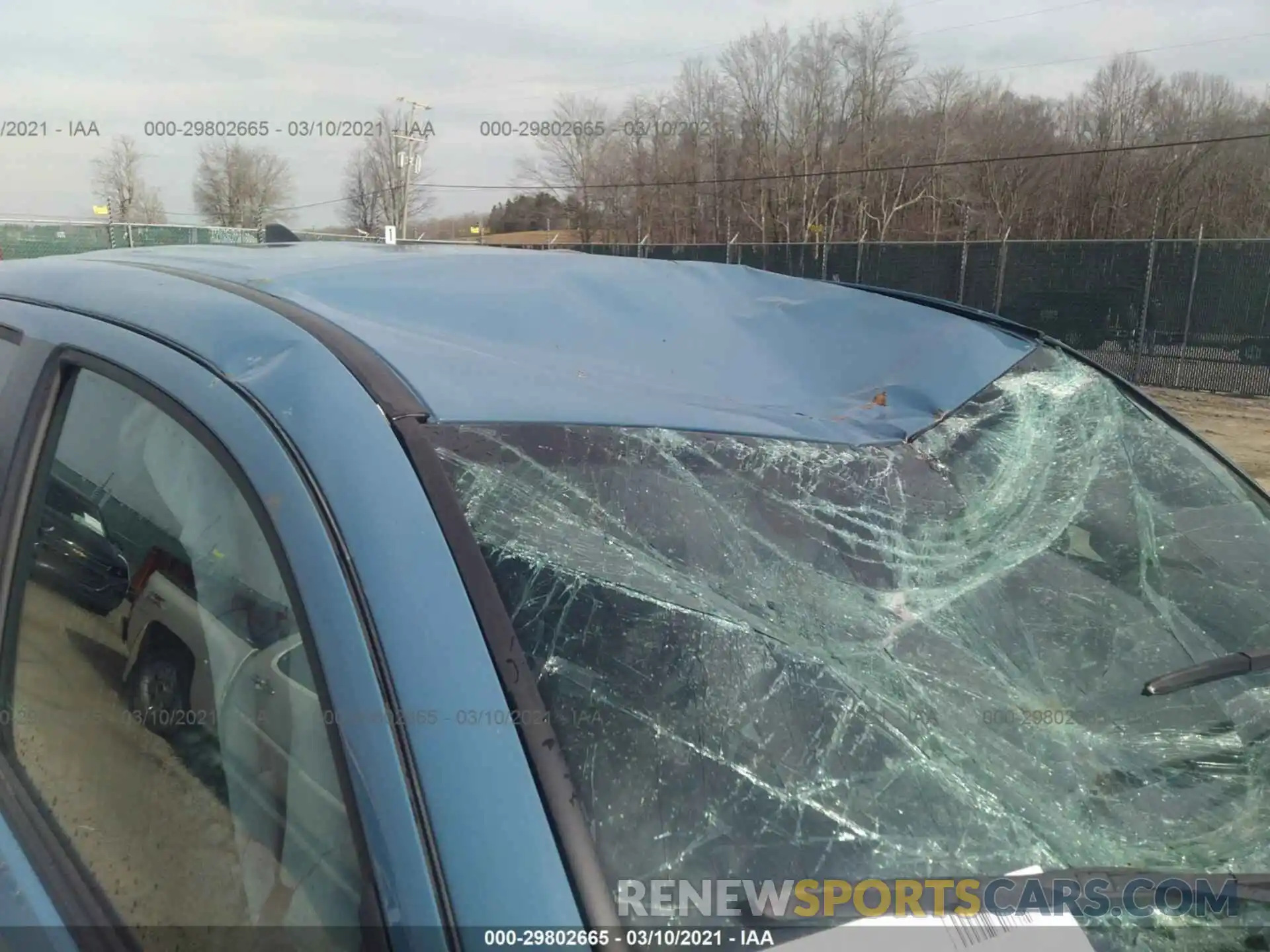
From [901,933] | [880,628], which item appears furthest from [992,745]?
[901,933]

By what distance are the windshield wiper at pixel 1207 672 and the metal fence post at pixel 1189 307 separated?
17.1 meters

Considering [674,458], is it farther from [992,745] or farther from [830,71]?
[830,71]

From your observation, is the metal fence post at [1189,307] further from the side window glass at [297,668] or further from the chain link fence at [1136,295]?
the side window glass at [297,668]

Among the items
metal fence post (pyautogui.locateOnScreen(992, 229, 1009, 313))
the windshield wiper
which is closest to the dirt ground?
metal fence post (pyautogui.locateOnScreen(992, 229, 1009, 313))

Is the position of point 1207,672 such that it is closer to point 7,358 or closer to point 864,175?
point 7,358

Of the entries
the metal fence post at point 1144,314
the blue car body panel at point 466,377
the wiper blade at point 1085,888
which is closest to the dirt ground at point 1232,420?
the metal fence post at point 1144,314

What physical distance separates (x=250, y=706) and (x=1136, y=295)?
18236 mm

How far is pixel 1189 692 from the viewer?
138cm

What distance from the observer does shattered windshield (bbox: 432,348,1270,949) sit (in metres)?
1.03

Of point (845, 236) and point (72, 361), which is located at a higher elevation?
point (845, 236)

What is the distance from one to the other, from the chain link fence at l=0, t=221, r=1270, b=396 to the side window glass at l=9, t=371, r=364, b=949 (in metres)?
13.1

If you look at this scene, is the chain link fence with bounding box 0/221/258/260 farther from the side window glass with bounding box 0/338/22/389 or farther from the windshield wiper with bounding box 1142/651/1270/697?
the windshield wiper with bounding box 1142/651/1270/697

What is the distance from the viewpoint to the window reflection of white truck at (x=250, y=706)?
3.22 feet

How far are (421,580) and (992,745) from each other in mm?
749
